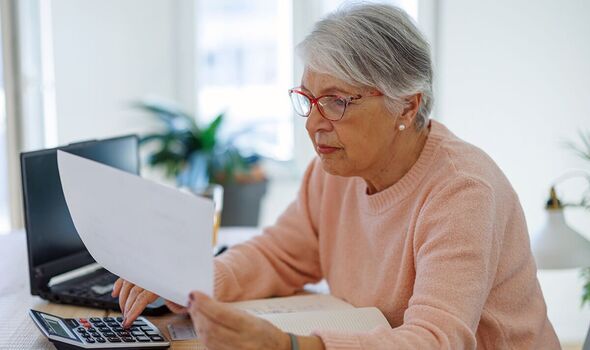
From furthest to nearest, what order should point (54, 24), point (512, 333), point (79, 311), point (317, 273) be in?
point (54, 24) → point (317, 273) → point (79, 311) → point (512, 333)

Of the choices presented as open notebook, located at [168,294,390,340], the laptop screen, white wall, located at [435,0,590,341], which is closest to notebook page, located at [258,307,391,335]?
open notebook, located at [168,294,390,340]

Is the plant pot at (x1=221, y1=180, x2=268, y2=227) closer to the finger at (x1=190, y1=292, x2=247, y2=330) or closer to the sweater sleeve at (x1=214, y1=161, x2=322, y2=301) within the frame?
the sweater sleeve at (x1=214, y1=161, x2=322, y2=301)

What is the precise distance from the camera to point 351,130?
1360 mm

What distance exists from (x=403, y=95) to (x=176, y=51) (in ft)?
8.92

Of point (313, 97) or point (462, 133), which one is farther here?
point (462, 133)

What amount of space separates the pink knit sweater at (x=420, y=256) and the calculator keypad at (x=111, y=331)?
0.25 m

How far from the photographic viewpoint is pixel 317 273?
171 centimetres

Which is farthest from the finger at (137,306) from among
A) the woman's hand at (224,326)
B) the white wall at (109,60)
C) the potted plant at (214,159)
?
the white wall at (109,60)

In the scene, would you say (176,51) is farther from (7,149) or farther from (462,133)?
(462,133)

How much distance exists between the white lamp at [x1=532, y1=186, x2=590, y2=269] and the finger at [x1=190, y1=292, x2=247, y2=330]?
1.01 m

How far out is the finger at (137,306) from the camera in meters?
1.31

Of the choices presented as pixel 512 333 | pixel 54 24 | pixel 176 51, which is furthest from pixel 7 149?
pixel 512 333

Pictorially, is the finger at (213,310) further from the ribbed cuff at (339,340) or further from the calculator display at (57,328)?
the calculator display at (57,328)

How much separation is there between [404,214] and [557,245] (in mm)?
564
